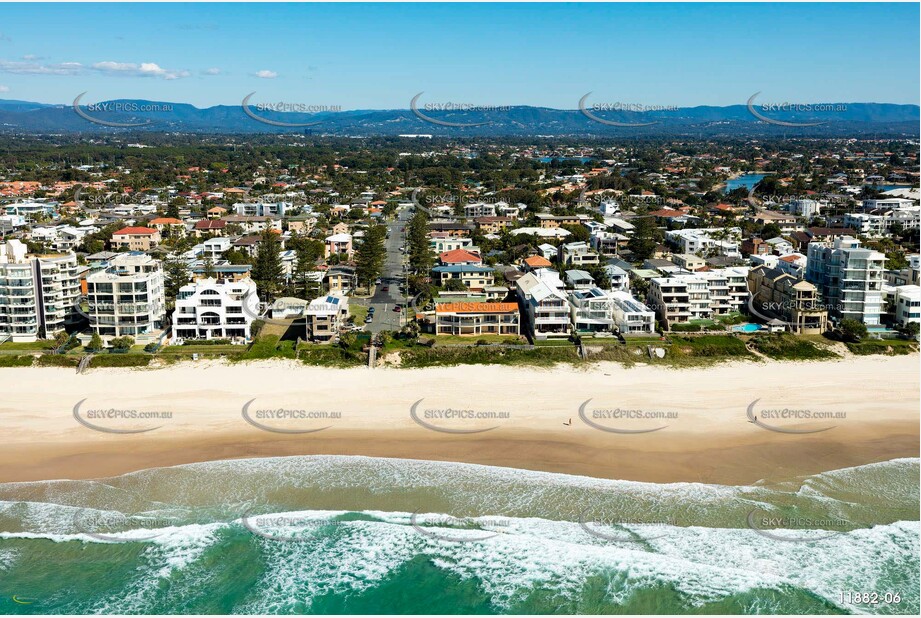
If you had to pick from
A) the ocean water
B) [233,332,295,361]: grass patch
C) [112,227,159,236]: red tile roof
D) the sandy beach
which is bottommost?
the ocean water

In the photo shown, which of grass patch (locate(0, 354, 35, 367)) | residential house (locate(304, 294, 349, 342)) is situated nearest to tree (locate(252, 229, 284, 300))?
residential house (locate(304, 294, 349, 342))

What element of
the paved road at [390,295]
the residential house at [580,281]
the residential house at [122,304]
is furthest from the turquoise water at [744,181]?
the residential house at [122,304]

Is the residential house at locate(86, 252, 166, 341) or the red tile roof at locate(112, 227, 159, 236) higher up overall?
the red tile roof at locate(112, 227, 159, 236)

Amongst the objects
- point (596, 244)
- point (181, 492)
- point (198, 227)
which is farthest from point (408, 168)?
point (181, 492)

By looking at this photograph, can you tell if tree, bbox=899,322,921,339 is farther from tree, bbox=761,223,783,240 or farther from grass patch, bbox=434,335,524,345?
tree, bbox=761,223,783,240

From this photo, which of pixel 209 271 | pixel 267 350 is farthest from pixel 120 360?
pixel 209 271

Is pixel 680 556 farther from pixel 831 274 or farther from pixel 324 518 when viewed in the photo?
pixel 831 274
